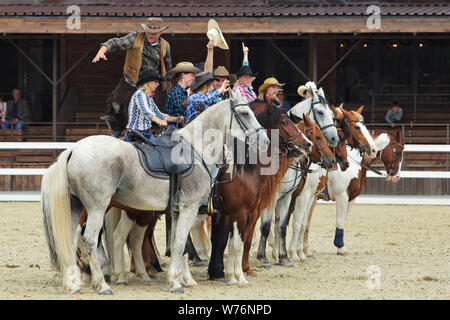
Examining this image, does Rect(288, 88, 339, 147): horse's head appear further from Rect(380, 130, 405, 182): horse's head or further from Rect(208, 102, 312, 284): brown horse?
Rect(380, 130, 405, 182): horse's head

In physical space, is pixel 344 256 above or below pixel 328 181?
below

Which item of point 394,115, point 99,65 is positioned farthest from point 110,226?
point 99,65

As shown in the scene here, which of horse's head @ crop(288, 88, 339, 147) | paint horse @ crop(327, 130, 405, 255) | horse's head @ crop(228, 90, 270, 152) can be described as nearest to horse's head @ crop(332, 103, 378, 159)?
paint horse @ crop(327, 130, 405, 255)

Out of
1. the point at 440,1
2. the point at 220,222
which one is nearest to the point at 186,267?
the point at 220,222

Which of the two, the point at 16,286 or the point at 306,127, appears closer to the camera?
the point at 16,286

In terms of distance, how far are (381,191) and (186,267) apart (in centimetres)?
1195

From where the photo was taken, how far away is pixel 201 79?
9328mm

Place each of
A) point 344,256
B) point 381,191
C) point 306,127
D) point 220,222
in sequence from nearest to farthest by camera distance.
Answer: point 220,222 → point 306,127 → point 344,256 → point 381,191

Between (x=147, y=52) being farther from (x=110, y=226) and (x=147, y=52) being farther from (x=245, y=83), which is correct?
(x=110, y=226)

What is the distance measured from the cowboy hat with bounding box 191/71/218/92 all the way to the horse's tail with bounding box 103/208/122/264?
1.63 m

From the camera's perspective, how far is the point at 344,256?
11.5 m

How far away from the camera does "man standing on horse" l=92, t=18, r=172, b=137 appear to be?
945cm

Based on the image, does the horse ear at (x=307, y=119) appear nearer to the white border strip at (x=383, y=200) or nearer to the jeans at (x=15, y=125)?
the white border strip at (x=383, y=200)

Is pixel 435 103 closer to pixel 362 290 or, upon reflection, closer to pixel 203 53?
pixel 203 53
